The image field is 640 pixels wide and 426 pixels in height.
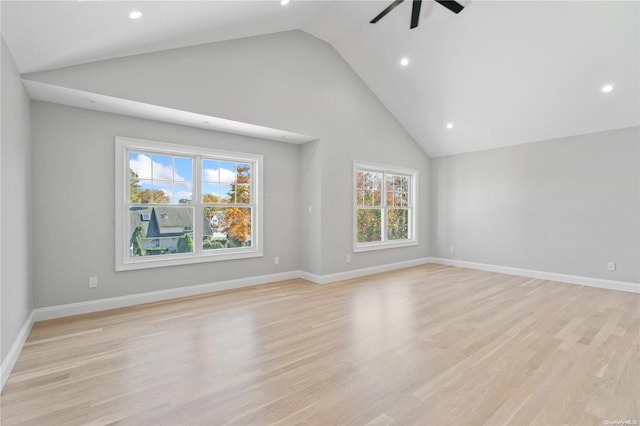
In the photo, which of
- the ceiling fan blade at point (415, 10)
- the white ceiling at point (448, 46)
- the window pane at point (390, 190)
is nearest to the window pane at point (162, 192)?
the white ceiling at point (448, 46)

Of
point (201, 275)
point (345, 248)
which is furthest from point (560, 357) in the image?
point (201, 275)

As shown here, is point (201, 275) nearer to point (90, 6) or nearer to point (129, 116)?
point (129, 116)

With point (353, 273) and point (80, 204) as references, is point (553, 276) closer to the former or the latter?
point (353, 273)

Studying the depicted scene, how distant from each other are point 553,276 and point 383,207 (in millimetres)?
3213

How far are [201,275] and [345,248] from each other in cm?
246

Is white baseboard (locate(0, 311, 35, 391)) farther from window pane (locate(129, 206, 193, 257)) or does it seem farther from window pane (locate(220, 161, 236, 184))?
window pane (locate(220, 161, 236, 184))

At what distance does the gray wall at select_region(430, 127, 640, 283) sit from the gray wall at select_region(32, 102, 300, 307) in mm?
5470

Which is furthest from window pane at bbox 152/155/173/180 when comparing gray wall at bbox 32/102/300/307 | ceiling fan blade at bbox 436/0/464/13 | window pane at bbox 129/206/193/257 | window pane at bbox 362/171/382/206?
ceiling fan blade at bbox 436/0/464/13

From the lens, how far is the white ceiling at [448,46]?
105 inches

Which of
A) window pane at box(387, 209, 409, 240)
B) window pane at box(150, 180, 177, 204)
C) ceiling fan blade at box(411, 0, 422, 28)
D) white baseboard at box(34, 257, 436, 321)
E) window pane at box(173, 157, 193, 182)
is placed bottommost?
white baseboard at box(34, 257, 436, 321)

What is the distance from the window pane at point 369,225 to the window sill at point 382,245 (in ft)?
0.54

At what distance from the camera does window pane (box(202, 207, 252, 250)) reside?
185 inches

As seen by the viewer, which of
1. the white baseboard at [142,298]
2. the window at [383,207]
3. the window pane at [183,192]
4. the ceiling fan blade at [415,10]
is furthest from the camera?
the window at [383,207]

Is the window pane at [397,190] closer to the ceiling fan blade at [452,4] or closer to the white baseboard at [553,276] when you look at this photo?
the white baseboard at [553,276]
